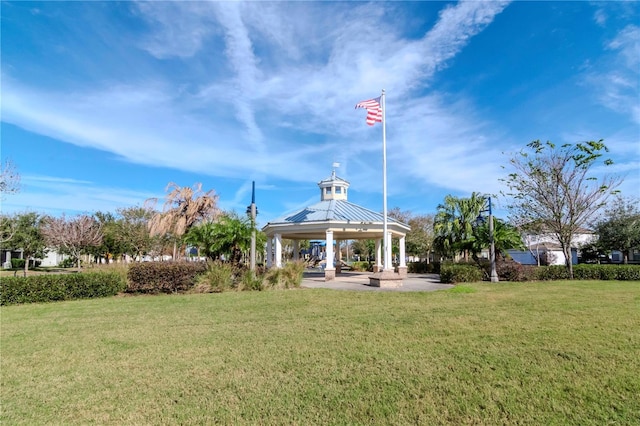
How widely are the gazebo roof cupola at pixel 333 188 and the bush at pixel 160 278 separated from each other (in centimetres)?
1288

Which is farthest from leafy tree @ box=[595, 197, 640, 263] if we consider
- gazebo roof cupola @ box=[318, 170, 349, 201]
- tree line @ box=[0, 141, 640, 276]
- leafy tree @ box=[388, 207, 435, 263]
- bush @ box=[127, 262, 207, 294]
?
bush @ box=[127, 262, 207, 294]

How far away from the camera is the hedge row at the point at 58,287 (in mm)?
10545

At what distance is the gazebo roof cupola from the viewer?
969 inches

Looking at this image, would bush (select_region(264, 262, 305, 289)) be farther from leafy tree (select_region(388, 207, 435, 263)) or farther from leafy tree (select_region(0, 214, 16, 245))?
leafy tree (select_region(388, 207, 435, 263))

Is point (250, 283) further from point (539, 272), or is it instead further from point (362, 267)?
point (362, 267)

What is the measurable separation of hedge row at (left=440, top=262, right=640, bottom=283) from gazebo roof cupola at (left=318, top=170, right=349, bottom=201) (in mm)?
8906

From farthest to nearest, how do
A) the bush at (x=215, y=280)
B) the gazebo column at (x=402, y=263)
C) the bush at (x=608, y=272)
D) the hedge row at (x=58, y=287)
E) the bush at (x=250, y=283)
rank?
the gazebo column at (x=402, y=263) < the bush at (x=608, y=272) < the bush at (x=250, y=283) < the bush at (x=215, y=280) < the hedge row at (x=58, y=287)

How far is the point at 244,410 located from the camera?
3.62 metres

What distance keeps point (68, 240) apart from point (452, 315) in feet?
95.5

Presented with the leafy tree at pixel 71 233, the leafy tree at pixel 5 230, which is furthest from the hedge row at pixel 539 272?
the leafy tree at pixel 71 233

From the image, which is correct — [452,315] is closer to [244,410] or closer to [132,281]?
[244,410]

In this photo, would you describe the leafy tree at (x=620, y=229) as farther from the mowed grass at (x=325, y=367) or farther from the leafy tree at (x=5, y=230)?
the leafy tree at (x=5, y=230)

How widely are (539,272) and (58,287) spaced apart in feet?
69.1

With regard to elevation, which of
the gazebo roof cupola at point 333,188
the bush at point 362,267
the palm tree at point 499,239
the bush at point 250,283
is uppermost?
the gazebo roof cupola at point 333,188
